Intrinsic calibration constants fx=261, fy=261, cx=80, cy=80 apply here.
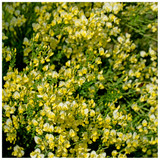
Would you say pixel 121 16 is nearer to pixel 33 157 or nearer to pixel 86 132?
pixel 86 132

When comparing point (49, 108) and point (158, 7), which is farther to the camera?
point (158, 7)

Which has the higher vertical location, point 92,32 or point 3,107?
point 92,32

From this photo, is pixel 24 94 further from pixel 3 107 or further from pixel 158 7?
pixel 158 7

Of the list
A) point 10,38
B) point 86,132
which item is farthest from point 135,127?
point 10,38

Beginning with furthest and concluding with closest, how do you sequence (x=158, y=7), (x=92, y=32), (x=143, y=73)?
(x=143, y=73) → (x=158, y=7) → (x=92, y=32)

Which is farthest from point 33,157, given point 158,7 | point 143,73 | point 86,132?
point 158,7

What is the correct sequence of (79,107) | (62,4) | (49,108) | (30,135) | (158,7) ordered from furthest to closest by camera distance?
1. (158,7)
2. (62,4)
3. (30,135)
4. (79,107)
5. (49,108)

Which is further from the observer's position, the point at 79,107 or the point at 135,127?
the point at 135,127

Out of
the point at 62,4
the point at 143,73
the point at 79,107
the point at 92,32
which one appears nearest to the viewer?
the point at 79,107

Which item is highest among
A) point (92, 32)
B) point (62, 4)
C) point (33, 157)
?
point (62, 4)
